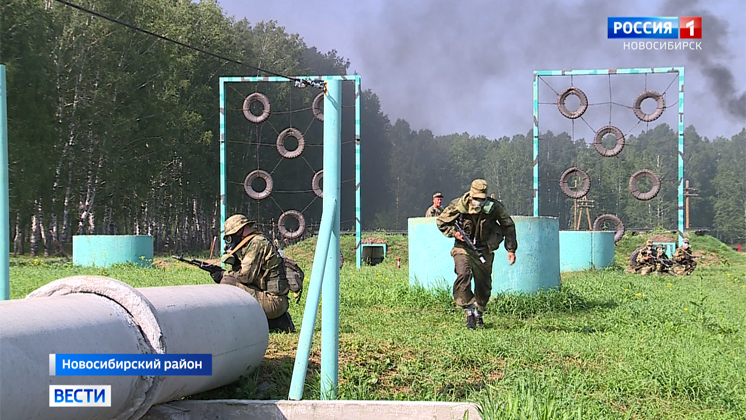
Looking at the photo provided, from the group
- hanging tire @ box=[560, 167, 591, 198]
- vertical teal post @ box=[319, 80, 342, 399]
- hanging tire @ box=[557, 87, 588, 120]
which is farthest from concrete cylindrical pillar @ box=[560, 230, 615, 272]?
vertical teal post @ box=[319, 80, 342, 399]

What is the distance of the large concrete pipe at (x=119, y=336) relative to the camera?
137 inches

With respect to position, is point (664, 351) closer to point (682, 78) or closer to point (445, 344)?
point (445, 344)

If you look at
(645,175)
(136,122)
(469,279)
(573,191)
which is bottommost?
(469,279)

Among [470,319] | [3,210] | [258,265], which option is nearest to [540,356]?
[470,319]

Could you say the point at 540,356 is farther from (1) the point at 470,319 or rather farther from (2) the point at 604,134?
(2) the point at 604,134

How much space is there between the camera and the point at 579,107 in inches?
913

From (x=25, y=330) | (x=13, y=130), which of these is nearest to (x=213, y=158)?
(x=13, y=130)

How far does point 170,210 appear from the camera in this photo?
3991 centimetres

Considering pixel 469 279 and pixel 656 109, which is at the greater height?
pixel 656 109
